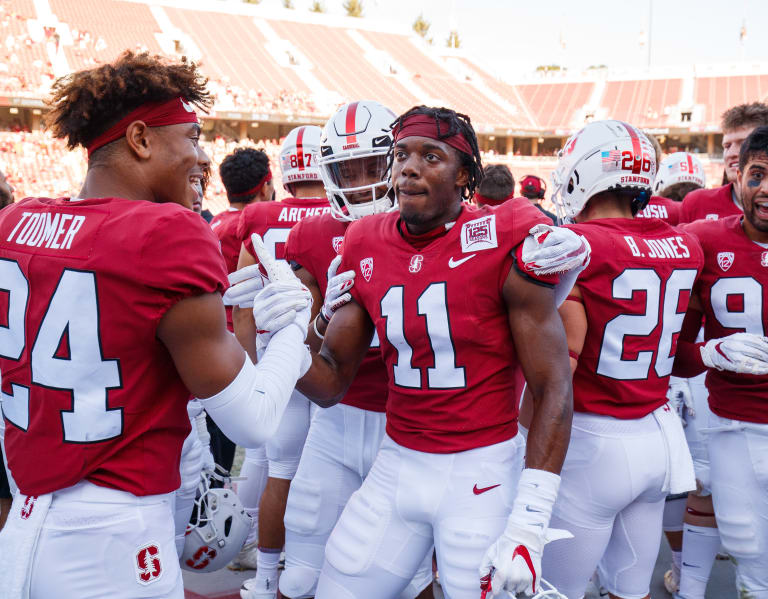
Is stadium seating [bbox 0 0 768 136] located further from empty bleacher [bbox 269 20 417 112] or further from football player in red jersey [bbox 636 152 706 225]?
football player in red jersey [bbox 636 152 706 225]

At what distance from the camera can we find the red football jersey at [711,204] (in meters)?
4.07

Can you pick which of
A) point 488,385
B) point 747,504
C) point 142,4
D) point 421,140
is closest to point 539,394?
point 488,385

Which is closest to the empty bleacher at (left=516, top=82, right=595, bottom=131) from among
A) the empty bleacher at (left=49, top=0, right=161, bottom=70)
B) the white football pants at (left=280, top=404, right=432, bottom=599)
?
the empty bleacher at (left=49, top=0, right=161, bottom=70)

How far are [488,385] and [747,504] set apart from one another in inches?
50.7

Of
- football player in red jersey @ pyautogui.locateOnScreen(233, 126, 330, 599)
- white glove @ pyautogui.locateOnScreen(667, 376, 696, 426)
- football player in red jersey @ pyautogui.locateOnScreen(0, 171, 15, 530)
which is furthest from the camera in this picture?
white glove @ pyautogui.locateOnScreen(667, 376, 696, 426)

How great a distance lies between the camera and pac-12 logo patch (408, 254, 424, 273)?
7.11 ft

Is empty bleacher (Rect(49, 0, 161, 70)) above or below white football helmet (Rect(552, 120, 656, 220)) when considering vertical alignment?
above

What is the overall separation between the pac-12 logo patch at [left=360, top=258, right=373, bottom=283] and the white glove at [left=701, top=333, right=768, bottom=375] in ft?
4.27

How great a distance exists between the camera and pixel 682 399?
3.81 m

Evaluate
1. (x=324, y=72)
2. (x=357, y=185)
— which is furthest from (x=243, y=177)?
(x=324, y=72)

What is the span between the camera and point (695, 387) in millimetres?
3863

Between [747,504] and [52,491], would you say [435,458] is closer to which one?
[52,491]

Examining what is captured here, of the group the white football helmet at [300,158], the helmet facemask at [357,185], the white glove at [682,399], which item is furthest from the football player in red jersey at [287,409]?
the white glove at [682,399]

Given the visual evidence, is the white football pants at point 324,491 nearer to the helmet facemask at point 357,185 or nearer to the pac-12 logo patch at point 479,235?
the helmet facemask at point 357,185
